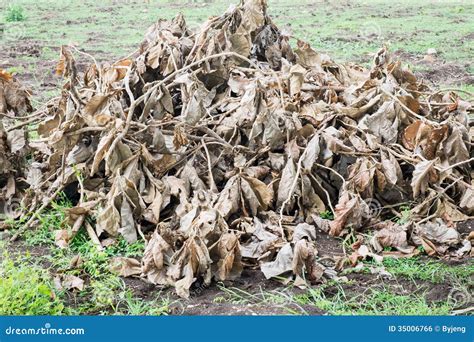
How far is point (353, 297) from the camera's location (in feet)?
8.87

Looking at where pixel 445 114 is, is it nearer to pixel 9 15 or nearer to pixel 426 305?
pixel 426 305

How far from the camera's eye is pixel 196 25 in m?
7.04

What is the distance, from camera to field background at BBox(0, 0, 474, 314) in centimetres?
265

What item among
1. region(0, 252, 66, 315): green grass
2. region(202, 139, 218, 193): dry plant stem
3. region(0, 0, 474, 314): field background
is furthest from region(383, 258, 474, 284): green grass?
region(0, 252, 66, 315): green grass

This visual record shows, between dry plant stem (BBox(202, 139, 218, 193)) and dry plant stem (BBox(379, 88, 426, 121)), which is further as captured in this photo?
dry plant stem (BBox(379, 88, 426, 121))

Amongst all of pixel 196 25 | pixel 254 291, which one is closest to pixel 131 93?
pixel 254 291

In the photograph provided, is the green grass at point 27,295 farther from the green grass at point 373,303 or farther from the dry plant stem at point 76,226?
the green grass at point 373,303

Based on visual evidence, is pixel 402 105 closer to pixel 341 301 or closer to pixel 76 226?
pixel 341 301

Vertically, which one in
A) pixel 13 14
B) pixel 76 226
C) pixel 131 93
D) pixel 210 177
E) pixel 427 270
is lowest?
pixel 427 270

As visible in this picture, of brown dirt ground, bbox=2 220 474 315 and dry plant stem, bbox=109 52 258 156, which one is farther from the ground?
dry plant stem, bbox=109 52 258 156

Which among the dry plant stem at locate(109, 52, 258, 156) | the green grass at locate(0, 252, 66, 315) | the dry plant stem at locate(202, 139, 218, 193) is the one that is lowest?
the green grass at locate(0, 252, 66, 315)

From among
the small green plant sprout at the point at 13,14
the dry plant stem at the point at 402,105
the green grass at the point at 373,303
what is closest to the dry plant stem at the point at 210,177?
the green grass at the point at 373,303

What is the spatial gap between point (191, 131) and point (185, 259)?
3.01 feet

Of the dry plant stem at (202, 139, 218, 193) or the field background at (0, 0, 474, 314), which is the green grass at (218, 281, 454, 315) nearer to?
the field background at (0, 0, 474, 314)
